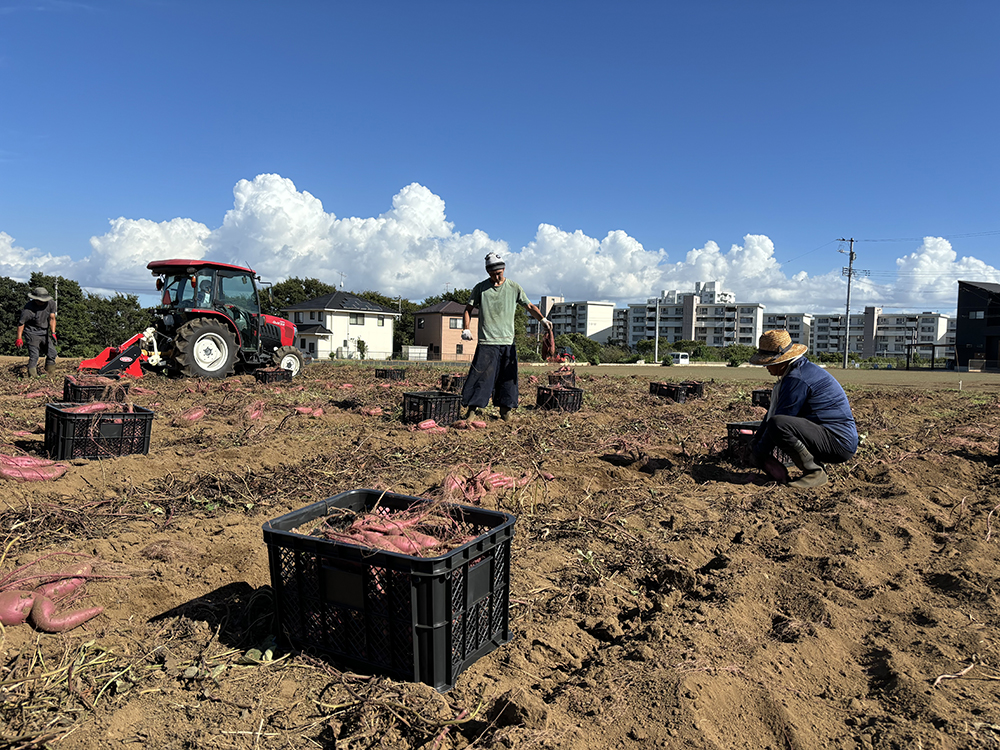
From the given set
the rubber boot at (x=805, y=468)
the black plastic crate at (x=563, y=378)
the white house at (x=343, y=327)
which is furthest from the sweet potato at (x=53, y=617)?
the white house at (x=343, y=327)

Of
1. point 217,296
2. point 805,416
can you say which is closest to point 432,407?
point 805,416

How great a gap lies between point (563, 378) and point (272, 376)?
19.3ft

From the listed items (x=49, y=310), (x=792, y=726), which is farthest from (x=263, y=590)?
(x=49, y=310)

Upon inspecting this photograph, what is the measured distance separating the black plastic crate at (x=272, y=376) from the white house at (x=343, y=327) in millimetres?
37856

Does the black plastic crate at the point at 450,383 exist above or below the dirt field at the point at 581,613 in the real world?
above

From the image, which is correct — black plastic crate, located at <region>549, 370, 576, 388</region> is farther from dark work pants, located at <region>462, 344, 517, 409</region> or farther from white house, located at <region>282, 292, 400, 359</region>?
white house, located at <region>282, 292, 400, 359</region>

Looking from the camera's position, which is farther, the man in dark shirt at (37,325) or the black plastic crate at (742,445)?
the man in dark shirt at (37,325)

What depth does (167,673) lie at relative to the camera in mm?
2203

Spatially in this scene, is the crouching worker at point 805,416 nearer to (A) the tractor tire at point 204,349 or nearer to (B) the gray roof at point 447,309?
(A) the tractor tire at point 204,349

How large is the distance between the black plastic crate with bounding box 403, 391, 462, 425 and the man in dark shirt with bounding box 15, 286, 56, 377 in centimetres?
803

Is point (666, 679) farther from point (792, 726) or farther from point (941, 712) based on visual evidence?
point (941, 712)

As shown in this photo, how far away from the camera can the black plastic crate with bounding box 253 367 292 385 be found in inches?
475

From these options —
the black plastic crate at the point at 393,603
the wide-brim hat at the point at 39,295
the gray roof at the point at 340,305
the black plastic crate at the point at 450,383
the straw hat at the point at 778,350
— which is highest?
the gray roof at the point at 340,305

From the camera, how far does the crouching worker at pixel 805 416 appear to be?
15.9 feet
